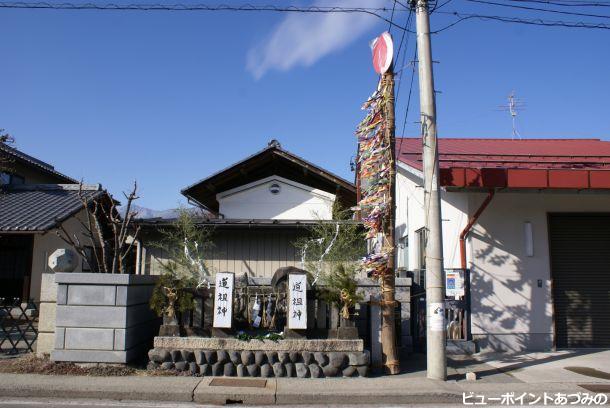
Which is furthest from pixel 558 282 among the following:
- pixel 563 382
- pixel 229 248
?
pixel 229 248

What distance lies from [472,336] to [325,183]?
26.4 ft

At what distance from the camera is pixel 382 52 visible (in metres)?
8.82

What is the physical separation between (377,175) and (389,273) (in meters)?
1.73

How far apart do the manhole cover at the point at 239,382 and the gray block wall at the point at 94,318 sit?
168cm

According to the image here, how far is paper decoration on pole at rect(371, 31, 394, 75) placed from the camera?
864 cm

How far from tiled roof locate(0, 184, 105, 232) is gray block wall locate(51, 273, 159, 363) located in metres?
5.35

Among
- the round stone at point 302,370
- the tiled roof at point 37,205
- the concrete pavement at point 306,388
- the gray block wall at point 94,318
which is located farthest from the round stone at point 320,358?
the tiled roof at point 37,205

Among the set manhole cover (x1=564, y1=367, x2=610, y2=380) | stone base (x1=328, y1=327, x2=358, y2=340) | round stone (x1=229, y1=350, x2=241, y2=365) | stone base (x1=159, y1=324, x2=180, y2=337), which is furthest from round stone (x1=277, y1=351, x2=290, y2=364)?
manhole cover (x1=564, y1=367, x2=610, y2=380)

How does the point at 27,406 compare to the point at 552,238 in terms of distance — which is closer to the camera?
the point at 27,406

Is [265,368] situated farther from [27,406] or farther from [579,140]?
[579,140]

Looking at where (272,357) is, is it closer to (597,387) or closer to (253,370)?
(253,370)

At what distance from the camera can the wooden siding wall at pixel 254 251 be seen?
41.5 ft

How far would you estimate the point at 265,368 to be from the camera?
8008 mm

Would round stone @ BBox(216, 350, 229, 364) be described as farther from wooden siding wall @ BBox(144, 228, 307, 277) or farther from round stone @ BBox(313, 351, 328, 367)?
wooden siding wall @ BBox(144, 228, 307, 277)
